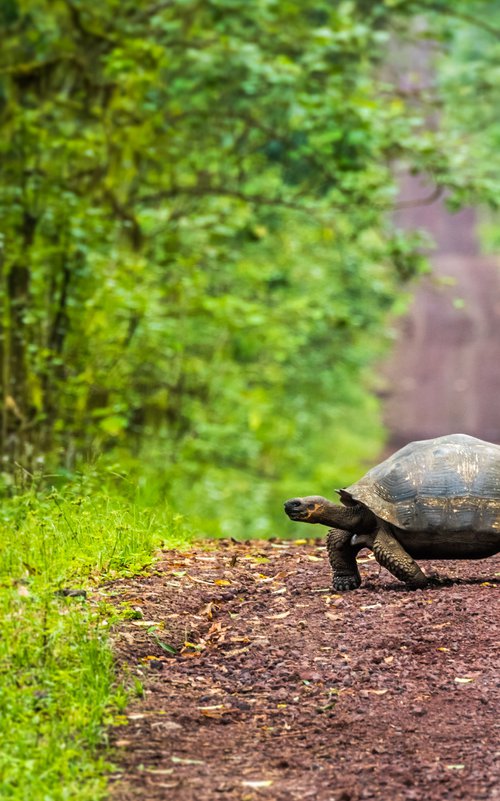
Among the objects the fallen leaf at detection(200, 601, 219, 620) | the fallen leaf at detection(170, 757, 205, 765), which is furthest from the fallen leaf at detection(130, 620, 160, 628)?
the fallen leaf at detection(170, 757, 205, 765)

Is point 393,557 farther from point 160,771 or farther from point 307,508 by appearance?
point 160,771

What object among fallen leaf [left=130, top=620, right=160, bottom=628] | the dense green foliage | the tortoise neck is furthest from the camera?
the dense green foliage

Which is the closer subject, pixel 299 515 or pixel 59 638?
pixel 59 638

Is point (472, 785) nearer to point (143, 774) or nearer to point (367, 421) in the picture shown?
point (143, 774)

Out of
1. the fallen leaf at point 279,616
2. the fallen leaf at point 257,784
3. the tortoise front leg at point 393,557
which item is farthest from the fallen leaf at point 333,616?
the fallen leaf at point 257,784

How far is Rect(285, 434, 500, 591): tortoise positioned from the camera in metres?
6.50

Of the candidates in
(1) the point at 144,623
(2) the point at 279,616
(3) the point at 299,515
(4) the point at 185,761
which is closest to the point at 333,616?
(2) the point at 279,616

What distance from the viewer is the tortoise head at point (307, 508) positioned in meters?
6.67

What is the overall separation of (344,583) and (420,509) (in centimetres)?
71

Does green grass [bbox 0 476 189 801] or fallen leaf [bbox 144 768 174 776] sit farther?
fallen leaf [bbox 144 768 174 776]

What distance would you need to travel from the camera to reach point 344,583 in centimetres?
693

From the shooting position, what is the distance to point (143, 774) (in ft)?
14.5

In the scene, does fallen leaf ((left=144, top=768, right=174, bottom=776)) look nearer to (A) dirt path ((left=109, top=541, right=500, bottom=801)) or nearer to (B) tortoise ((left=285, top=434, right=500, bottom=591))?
(A) dirt path ((left=109, top=541, right=500, bottom=801))

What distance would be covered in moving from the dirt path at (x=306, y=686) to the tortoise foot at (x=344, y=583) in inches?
2.1
